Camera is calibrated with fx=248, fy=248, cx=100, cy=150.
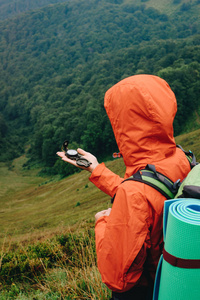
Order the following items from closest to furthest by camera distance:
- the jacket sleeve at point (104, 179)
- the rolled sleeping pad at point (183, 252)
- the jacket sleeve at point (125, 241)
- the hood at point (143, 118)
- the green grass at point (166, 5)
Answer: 1. the rolled sleeping pad at point (183, 252)
2. the jacket sleeve at point (125, 241)
3. the hood at point (143, 118)
4. the jacket sleeve at point (104, 179)
5. the green grass at point (166, 5)

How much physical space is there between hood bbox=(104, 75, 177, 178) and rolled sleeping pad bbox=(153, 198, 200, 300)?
58cm

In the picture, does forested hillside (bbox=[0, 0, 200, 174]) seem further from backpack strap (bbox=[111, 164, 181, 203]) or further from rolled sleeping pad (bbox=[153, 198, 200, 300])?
rolled sleeping pad (bbox=[153, 198, 200, 300])

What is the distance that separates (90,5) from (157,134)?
19529cm

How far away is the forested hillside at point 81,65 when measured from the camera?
53656mm

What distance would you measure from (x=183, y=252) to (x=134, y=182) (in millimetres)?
489

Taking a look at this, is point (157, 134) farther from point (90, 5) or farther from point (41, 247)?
point (90, 5)

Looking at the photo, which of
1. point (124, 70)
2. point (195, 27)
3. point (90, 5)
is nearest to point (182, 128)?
point (124, 70)

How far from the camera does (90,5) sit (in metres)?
170

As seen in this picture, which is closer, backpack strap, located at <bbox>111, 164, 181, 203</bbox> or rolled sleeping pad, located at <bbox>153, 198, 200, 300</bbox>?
rolled sleeping pad, located at <bbox>153, 198, 200, 300</bbox>

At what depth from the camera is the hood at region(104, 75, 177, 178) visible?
1655 millimetres

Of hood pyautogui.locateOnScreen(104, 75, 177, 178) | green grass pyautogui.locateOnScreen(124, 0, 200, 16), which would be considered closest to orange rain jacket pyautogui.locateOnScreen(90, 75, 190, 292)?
hood pyautogui.locateOnScreen(104, 75, 177, 178)

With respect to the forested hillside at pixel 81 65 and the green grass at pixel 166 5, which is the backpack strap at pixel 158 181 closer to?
the forested hillside at pixel 81 65

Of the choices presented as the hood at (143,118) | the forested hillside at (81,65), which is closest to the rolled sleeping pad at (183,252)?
the hood at (143,118)

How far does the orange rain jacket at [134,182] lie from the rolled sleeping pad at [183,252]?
26cm
